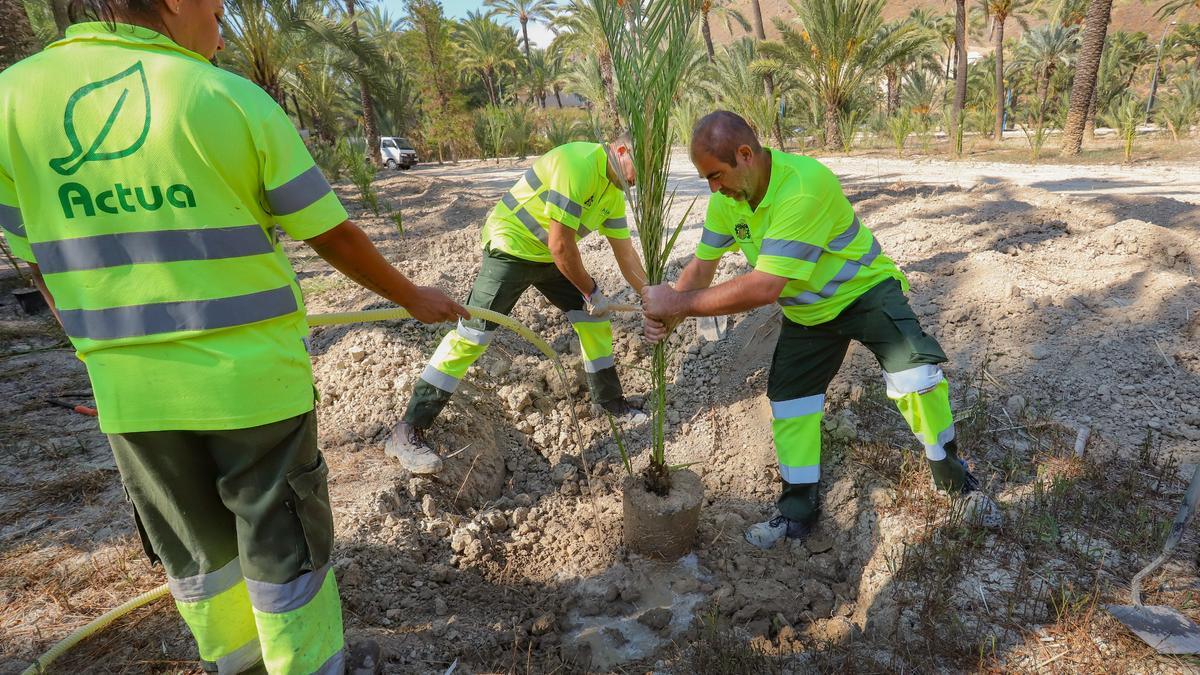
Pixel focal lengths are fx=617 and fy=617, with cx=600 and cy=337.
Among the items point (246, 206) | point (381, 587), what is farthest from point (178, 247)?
point (381, 587)

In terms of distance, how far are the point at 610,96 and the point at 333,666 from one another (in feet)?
6.76

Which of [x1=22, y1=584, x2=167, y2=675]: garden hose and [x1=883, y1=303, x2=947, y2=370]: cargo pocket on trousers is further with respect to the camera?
[x1=883, y1=303, x2=947, y2=370]: cargo pocket on trousers

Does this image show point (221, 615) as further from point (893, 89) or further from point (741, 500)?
point (893, 89)

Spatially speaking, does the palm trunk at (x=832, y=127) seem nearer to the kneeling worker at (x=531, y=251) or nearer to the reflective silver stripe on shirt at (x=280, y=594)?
the kneeling worker at (x=531, y=251)

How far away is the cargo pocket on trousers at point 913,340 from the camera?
7.73ft

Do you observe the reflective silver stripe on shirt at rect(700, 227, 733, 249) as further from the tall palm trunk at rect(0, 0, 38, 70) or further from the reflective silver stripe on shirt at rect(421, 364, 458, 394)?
the tall palm trunk at rect(0, 0, 38, 70)

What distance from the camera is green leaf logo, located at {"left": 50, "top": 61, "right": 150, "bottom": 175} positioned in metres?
1.19

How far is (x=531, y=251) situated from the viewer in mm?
3299

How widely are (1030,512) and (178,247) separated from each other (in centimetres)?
302

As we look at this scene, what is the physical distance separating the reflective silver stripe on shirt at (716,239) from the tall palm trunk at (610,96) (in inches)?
23.5

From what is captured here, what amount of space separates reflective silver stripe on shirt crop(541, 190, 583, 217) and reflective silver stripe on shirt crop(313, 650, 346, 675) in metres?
2.13

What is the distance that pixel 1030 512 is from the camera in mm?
2496

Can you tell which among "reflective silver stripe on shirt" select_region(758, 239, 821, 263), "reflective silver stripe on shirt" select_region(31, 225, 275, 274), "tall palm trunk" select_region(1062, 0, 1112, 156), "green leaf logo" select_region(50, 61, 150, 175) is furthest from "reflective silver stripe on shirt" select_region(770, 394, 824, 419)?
"tall palm trunk" select_region(1062, 0, 1112, 156)

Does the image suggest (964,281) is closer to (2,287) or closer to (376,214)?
(376,214)
